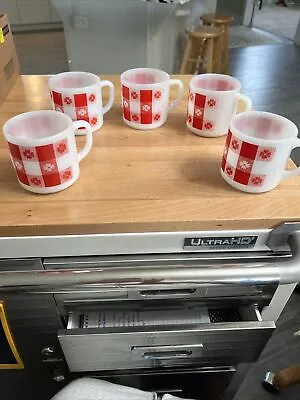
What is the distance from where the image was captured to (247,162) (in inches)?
17.4

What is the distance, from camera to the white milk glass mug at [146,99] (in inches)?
21.3

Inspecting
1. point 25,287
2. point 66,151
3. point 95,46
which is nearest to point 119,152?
point 66,151

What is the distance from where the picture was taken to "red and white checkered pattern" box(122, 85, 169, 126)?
0.54m

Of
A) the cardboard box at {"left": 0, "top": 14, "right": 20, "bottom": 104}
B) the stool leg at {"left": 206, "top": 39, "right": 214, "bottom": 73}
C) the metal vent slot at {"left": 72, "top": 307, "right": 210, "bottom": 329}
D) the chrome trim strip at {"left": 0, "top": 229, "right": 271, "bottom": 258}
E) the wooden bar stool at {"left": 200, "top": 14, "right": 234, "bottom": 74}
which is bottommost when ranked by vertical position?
the stool leg at {"left": 206, "top": 39, "right": 214, "bottom": 73}

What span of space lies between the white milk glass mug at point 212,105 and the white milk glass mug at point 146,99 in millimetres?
43

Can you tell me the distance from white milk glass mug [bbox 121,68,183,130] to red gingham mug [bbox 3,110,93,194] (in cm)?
11

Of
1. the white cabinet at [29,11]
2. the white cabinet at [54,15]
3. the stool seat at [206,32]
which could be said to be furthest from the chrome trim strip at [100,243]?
the white cabinet at [54,15]

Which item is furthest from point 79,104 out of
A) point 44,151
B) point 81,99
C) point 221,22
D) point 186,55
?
point 221,22

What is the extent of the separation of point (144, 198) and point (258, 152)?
16 cm

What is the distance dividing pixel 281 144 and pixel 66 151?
26 cm

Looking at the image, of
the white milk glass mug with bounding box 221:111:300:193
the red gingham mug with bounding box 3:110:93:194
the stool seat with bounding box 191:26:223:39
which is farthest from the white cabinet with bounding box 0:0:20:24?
the white milk glass mug with bounding box 221:111:300:193

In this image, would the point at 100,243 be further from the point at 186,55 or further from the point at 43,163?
the point at 186,55

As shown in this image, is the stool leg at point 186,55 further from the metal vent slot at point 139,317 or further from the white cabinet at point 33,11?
the white cabinet at point 33,11

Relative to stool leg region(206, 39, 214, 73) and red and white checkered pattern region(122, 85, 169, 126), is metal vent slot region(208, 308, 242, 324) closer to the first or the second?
red and white checkered pattern region(122, 85, 169, 126)
